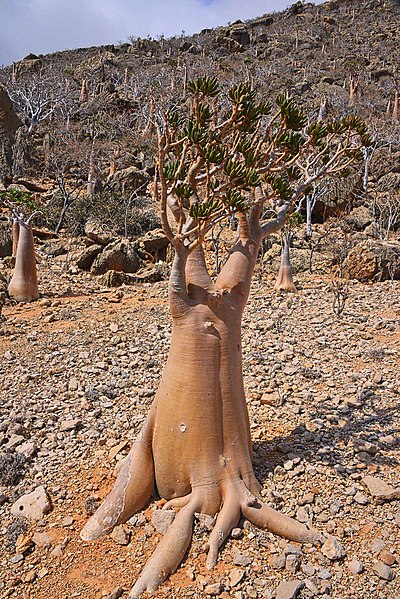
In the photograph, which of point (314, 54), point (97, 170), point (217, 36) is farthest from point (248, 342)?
point (217, 36)

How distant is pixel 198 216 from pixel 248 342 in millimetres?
3544

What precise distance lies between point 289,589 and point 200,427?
0.88m

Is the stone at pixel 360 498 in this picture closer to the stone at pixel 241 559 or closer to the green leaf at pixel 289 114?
the stone at pixel 241 559

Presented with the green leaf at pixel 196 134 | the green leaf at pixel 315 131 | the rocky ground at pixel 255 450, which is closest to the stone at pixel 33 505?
the rocky ground at pixel 255 450

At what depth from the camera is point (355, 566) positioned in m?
2.32

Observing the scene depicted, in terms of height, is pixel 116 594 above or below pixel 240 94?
below

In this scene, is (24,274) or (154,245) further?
(154,245)

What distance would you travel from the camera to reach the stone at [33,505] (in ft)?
9.27

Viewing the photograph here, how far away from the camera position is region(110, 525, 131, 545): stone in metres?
2.60

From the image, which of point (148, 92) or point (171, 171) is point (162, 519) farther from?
point (148, 92)

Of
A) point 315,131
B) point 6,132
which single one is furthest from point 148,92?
point 315,131

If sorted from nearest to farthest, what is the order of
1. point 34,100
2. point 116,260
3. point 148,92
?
point 116,260, point 34,100, point 148,92

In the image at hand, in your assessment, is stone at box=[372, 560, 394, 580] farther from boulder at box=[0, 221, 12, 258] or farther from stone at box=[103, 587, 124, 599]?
boulder at box=[0, 221, 12, 258]

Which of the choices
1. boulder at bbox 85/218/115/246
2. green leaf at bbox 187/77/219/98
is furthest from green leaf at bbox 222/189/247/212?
boulder at bbox 85/218/115/246
